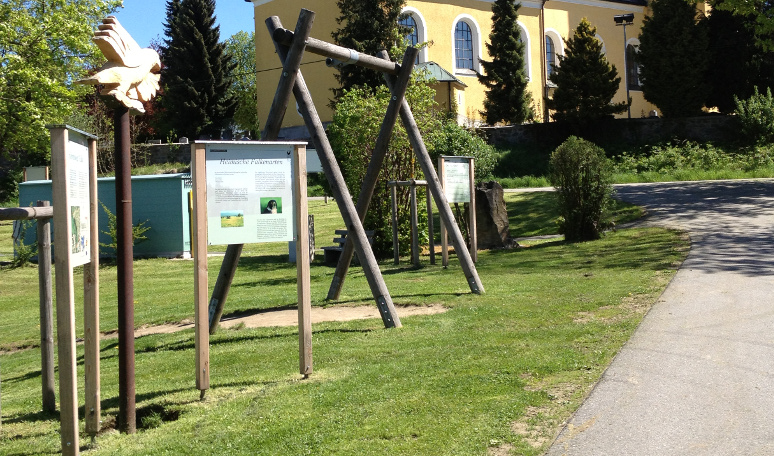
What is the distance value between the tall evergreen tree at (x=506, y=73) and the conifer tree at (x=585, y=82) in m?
3.05

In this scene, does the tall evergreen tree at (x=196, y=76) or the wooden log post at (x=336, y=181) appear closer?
the wooden log post at (x=336, y=181)

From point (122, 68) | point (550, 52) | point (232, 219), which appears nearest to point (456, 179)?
point (232, 219)

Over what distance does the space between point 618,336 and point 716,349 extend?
0.83m

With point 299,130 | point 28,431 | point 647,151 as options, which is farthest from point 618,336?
point 299,130

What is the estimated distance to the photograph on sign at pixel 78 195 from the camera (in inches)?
178

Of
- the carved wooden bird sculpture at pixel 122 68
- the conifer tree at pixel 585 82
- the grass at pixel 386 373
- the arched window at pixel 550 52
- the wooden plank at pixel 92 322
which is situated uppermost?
the arched window at pixel 550 52

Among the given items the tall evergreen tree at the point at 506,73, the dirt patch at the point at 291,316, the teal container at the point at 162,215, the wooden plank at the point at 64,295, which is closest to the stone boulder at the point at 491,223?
the dirt patch at the point at 291,316

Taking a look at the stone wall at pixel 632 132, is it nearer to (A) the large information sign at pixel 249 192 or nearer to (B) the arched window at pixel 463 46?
(B) the arched window at pixel 463 46

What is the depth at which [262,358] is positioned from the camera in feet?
23.6

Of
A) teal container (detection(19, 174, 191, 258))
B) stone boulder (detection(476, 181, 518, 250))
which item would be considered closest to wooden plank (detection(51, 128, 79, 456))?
stone boulder (detection(476, 181, 518, 250))

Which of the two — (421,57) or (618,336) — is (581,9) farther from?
(618,336)

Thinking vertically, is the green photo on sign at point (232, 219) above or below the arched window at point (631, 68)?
below

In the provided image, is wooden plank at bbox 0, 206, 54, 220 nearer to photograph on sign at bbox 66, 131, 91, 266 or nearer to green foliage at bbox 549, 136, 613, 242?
photograph on sign at bbox 66, 131, 91, 266

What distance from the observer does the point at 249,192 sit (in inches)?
248
